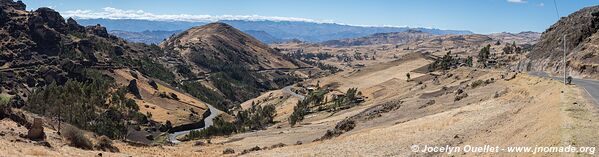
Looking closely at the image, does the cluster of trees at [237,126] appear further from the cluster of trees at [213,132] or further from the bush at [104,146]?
the bush at [104,146]

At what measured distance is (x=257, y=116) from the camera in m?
154

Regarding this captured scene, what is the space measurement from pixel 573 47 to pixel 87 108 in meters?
117

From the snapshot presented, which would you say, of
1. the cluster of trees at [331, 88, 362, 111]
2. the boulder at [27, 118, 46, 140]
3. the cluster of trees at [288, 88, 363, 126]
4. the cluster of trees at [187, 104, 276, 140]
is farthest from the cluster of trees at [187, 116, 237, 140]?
the boulder at [27, 118, 46, 140]

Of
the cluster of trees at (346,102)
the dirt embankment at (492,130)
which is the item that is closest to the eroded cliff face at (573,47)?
the dirt embankment at (492,130)

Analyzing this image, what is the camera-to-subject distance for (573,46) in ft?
368

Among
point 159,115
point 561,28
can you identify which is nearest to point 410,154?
point 561,28

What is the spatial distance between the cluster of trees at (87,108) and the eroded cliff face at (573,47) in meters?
94.2

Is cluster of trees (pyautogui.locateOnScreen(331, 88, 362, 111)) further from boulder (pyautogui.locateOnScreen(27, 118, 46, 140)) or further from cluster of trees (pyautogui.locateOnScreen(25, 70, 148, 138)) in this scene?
boulder (pyautogui.locateOnScreen(27, 118, 46, 140))

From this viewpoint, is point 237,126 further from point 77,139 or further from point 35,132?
point 35,132

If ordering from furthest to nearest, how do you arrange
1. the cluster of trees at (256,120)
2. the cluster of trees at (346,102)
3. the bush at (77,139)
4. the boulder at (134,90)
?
1. the boulder at (134,90)
2. the cluster of trees at (346,102)
3. the cluster of trees at (256,120)
4. the bush at (77,139)

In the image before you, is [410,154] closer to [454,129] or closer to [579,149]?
[454,129]

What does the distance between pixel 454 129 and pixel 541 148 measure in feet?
55.3

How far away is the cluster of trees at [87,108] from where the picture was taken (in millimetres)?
106750

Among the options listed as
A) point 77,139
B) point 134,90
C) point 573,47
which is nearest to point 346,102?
point 573,47
